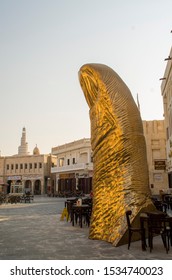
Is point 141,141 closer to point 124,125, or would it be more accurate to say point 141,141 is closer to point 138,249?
point 124,125

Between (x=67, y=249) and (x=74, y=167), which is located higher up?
(x=74, y=167)

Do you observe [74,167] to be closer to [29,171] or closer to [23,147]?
[29,171]

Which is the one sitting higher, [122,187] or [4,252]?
[122,187]

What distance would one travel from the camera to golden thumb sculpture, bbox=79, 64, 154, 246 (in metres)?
5.80

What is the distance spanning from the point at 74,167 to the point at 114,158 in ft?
104

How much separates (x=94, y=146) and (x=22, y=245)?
2.93m

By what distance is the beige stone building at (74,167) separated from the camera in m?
35.3

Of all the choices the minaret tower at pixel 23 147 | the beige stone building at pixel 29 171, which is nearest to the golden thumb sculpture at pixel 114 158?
the beige stone building at pixel 29 171

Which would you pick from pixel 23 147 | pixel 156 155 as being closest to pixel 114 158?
pixel 156 155

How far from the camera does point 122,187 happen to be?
19.5ft

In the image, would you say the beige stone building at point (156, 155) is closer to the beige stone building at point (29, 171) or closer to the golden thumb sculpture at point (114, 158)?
the beige stone building at point (29, 171)

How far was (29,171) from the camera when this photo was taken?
48688 millimetres

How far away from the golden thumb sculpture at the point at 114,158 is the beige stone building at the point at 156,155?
933 inches
